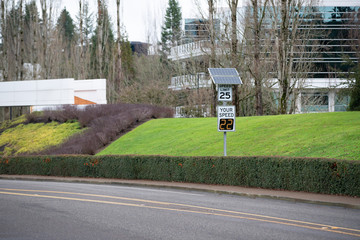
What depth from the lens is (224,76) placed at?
19438 millimetres

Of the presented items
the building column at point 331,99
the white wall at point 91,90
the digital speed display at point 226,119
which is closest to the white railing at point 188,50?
the white wall at point 91,90

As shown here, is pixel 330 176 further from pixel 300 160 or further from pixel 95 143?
pixel 95 143

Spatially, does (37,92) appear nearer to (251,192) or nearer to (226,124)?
(226,124)

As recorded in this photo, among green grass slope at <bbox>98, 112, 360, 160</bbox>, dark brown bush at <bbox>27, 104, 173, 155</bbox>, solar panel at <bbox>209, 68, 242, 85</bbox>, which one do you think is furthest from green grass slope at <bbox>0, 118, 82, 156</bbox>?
solar panel at <bbox>209, 68, 242, 85</bbox>

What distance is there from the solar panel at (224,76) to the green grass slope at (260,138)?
11.1 feet

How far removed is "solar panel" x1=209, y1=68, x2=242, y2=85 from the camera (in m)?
18.8

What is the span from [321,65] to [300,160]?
46.3 meters

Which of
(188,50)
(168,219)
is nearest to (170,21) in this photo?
(188,50)

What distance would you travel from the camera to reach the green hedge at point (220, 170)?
543 inches

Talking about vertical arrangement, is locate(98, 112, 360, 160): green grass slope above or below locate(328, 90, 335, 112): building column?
below

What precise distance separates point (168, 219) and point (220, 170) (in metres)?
8.29

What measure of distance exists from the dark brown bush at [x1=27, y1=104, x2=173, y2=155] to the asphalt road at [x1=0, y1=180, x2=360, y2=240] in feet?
56.0

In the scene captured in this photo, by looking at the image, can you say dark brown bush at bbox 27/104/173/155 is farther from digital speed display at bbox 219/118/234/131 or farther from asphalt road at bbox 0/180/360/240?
asphalt road at bbox 0/180/360/240

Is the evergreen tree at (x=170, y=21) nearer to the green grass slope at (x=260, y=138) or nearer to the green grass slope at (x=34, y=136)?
the green grass slope at (x=34, y=136)
